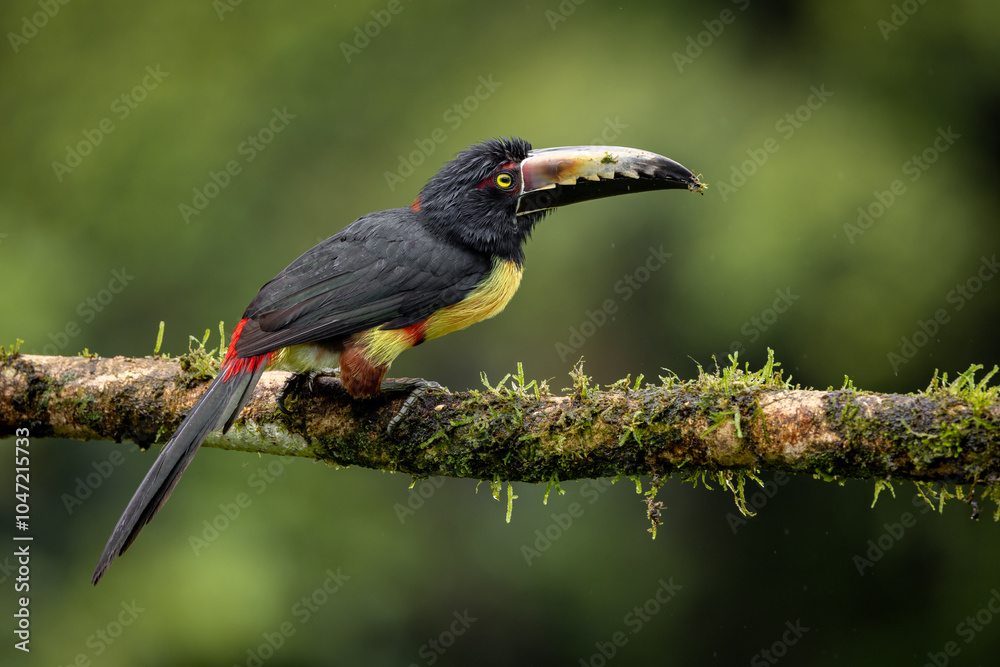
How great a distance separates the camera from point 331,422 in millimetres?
3109

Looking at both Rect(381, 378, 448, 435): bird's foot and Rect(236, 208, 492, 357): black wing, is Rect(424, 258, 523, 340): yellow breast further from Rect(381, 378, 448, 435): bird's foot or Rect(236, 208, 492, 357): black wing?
Rect(381, 378, 448, 435): bird's foot

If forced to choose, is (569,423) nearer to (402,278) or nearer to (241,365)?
(402,278)

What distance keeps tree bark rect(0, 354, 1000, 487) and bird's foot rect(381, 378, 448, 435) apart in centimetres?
2

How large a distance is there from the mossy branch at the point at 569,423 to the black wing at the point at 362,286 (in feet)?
0.95

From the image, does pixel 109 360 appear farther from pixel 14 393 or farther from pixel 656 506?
pixel 656 506

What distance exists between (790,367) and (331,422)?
280 cm

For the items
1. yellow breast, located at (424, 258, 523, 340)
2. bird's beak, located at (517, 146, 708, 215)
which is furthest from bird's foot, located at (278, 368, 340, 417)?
bird's beak, located at (517, 146, 708, 215)

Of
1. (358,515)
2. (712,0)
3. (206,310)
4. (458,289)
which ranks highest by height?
(712,0)

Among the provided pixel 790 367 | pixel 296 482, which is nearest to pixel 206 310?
pixel 296 482

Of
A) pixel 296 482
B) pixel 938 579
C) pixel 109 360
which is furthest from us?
pixel 296 482

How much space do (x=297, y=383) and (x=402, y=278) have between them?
525 millimetres

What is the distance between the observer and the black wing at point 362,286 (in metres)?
3.06

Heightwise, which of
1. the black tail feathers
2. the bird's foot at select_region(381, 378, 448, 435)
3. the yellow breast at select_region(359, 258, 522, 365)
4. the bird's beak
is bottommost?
the black tail feathers

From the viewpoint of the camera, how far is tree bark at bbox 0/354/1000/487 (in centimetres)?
229
